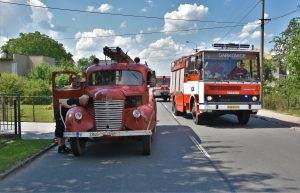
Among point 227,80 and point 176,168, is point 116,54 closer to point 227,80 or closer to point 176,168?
point 227,80

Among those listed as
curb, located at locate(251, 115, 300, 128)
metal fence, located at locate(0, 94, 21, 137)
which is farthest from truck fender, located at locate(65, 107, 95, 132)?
curb, located at locate(251, 115, 300, 128)

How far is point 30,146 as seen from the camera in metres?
15.2

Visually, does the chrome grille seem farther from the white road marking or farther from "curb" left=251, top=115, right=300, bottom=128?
"curb" left=251, top=115, right=300, bottom=128

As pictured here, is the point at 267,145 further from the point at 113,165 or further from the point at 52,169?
the point at 52,169

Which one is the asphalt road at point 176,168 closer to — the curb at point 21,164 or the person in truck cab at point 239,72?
the curb at point 21,164

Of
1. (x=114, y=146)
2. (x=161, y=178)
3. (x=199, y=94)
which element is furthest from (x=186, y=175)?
(x=199, y=94)

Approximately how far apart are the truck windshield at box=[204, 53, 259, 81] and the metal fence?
23.8ft

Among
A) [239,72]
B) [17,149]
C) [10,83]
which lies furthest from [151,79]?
[10,83]

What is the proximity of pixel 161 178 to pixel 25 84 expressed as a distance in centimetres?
3761

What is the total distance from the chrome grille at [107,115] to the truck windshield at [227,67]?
8.50 meters

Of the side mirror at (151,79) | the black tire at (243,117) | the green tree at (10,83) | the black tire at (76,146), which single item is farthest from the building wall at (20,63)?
the black tire at (76,146)

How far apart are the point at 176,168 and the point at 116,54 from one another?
20.7 ft

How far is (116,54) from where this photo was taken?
56.4ft

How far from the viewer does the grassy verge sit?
12389 millimetres
